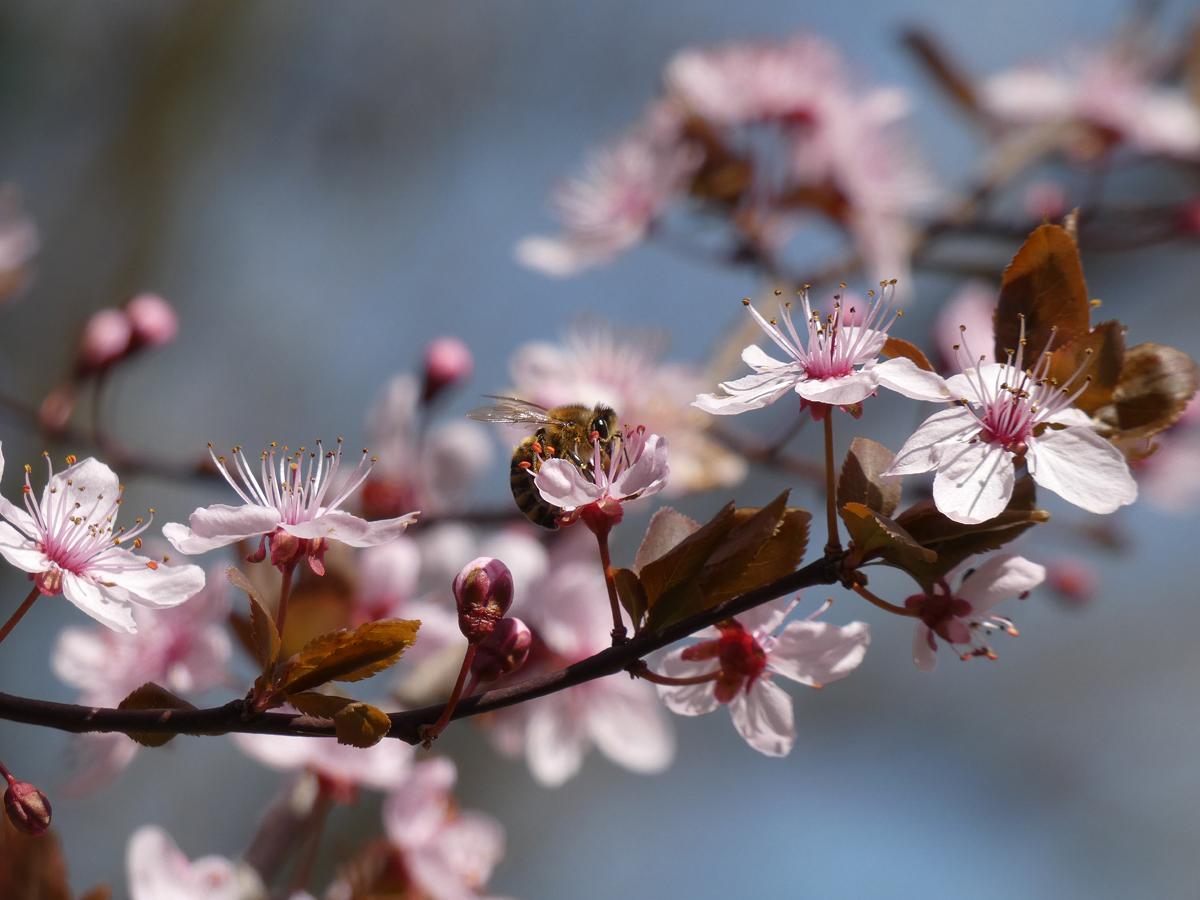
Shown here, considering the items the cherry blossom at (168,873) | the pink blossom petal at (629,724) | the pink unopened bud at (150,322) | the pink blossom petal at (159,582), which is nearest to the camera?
the pink blossom petal at (159,582)

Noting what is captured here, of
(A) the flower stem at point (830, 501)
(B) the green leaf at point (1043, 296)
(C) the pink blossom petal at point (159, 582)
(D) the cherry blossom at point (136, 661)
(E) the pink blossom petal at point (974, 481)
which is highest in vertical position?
(B) the green leaf at point (1043, 296)

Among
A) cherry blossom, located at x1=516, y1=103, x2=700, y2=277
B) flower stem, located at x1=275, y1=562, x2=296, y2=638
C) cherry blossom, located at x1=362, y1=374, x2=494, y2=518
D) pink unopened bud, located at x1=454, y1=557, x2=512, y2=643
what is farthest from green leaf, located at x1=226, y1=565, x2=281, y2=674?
cherry blossom, located at x1=516, y1=103, x2=700, y2=277

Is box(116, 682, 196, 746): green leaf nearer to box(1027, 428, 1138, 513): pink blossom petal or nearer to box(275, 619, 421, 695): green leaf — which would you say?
box(275, 619, 421, 695): green leaf

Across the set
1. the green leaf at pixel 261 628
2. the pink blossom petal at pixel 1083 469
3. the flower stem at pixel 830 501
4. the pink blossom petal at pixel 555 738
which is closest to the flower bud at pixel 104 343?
the pink blossom petal at pixel 555 738

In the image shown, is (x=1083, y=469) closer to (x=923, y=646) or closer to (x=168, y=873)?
(x=923, y=646)

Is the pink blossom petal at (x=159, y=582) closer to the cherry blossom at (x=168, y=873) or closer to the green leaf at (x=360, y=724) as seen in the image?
the green leaf at (x=360, y=724)

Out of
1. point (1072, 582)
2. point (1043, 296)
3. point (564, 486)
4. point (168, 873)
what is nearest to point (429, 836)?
point (168, 873)

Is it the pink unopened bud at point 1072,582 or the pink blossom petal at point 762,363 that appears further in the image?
the pink unopened bud at point 1072,582
